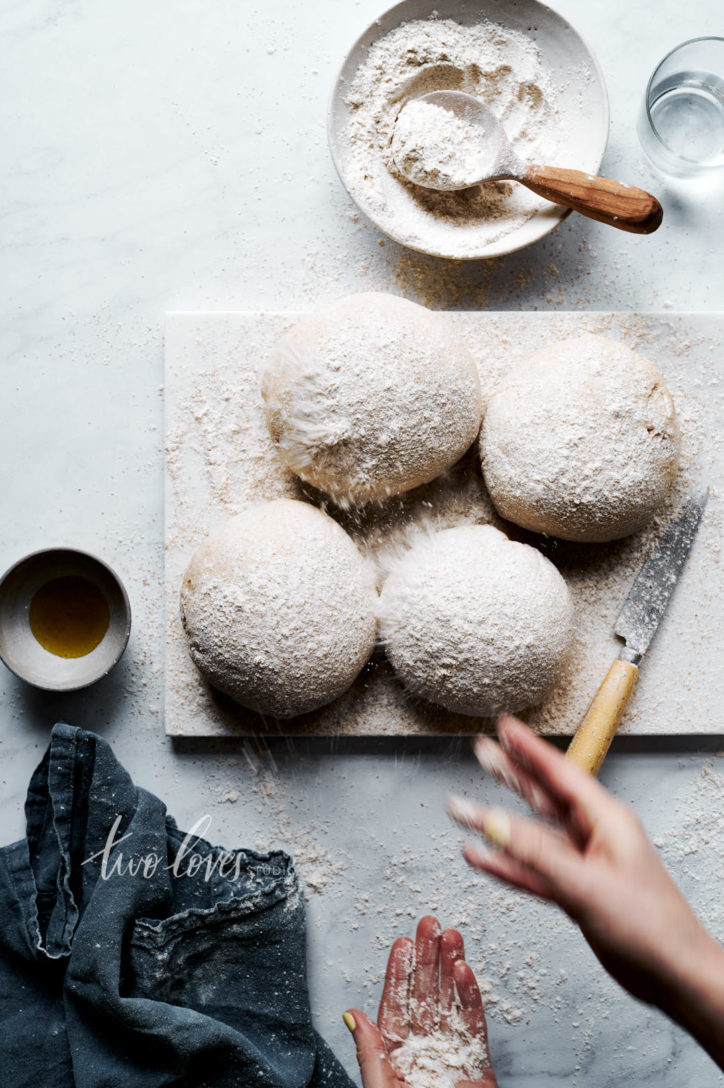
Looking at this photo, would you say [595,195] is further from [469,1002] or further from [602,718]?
[469,1002]

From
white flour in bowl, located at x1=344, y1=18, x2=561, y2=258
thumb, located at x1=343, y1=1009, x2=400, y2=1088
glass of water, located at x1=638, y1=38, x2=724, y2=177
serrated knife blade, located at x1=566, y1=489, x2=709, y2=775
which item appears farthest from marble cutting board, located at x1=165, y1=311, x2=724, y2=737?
thumb, located at x1=343, y1=1009, x2=400, y2=1088

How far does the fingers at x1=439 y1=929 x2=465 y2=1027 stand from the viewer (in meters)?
1.07

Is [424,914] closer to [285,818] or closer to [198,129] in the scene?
[285,818]

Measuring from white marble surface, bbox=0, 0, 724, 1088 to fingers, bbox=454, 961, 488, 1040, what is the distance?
0.05m

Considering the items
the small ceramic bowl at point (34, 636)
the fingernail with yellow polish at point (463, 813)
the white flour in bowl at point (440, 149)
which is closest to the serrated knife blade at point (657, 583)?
the fingernail with yellow polish at point (463, 813)

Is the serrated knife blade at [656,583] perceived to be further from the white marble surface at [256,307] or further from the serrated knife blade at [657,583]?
the white marble surface at [256,307]

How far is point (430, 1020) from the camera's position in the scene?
1.07m

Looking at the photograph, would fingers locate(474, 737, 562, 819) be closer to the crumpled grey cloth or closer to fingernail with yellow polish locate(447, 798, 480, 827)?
fingernail with yellow polish locate(447, 798, 480, 827)

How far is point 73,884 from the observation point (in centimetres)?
106

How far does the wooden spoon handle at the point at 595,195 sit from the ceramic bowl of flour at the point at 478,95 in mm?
34

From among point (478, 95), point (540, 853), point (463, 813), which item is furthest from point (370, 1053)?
point (478, 95)

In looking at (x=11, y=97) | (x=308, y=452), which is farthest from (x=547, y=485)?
(x=11, y=97)

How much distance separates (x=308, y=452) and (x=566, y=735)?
→ 1.60 feet

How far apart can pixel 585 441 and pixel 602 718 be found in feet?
1.08
